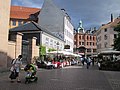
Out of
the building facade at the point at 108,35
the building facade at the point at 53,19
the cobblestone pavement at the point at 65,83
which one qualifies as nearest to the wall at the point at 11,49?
the cobblestone pavement at the point at 65,83

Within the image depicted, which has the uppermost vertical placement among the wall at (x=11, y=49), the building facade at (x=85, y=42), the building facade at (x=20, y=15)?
the building facade at (x=20, y=15)

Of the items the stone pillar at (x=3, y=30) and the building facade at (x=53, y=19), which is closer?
the stone pillar at (x=3, y=30)

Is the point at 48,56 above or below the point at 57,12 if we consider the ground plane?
below

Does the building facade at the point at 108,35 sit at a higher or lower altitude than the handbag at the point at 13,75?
higher

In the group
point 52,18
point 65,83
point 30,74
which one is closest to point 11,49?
point 30,74

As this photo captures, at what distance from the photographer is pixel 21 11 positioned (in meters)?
76.3

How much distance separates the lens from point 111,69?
101ft

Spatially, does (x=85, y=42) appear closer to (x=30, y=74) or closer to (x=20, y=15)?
(x=20, y=15)

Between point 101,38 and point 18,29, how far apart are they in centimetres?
4794

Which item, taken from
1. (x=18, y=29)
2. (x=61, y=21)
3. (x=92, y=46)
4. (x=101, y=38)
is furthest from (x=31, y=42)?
(x=92, y=46)

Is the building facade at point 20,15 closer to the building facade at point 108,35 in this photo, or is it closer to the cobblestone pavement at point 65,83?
the building facade at point 108,35

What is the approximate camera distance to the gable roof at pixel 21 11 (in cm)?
7319

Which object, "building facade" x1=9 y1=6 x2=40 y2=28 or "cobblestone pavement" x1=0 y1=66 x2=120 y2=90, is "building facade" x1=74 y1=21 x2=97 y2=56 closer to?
"building facade" x1=9 y1=6 x2=40 y2=28

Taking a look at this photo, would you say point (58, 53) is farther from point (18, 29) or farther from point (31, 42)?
point (18, 29)
